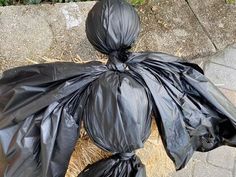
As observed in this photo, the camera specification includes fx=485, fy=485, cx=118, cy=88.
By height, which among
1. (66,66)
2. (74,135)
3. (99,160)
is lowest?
(99,160)

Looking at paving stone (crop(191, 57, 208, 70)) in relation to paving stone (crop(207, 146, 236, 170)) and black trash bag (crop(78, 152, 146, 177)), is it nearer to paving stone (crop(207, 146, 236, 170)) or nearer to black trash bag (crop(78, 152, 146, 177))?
paving stone (crop(207, 146, 236, 170))

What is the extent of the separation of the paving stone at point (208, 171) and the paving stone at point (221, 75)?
0.51 meters

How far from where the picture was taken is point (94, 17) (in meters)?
1.65

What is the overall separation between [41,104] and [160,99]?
0.41 metres

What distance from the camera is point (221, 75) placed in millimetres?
2863

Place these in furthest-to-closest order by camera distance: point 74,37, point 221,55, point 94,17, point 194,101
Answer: point 221,55, point 74,37, point 194,101, point 94,17

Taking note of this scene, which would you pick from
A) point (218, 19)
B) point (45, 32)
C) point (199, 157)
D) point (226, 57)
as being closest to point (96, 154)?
point (199, 157)

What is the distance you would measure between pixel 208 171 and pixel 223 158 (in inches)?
4.6

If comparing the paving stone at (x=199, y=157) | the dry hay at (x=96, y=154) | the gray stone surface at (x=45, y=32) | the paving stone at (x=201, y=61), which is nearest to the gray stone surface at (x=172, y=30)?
the paving stone at (x=201, y=61)

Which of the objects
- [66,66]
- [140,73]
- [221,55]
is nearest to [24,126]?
[66,66]

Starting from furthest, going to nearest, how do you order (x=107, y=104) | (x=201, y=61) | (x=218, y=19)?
(x=218, y=19) → (x=201, y=61) → (x=107, y=104)

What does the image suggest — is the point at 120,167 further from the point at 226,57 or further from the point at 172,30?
the point at 226,57

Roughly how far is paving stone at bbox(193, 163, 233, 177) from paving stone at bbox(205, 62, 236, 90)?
0.51m

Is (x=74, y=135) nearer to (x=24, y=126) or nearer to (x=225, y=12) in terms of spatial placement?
(x=24, y=126)
